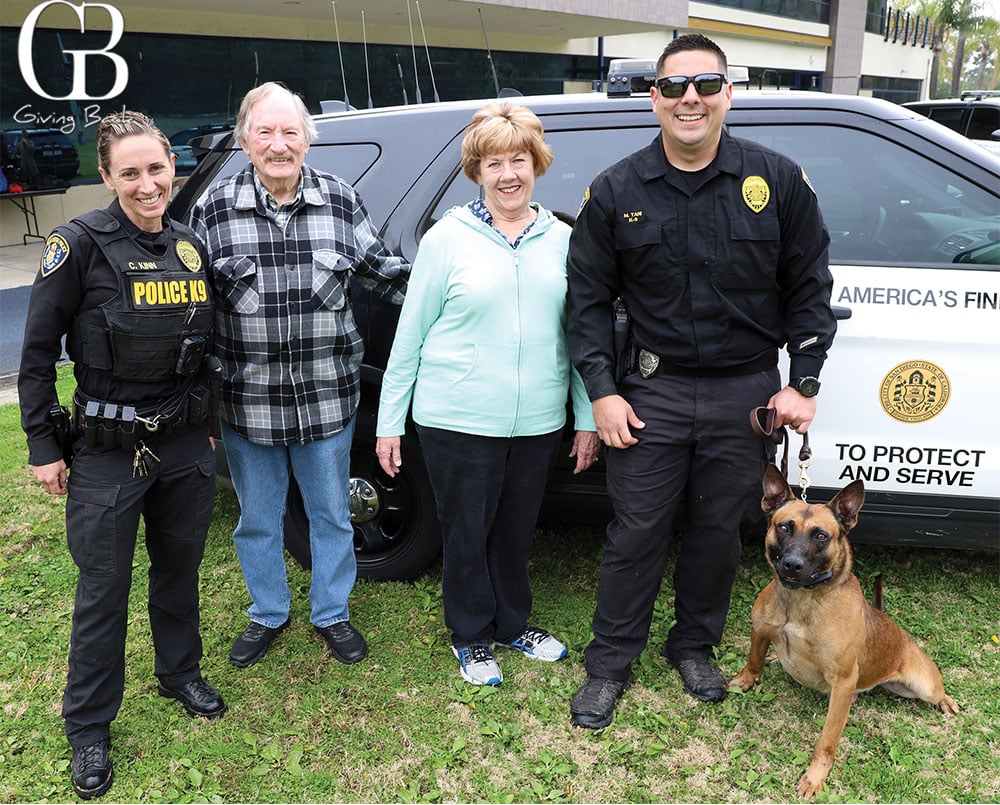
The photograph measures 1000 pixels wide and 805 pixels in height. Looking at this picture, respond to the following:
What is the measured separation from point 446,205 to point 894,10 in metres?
41.7

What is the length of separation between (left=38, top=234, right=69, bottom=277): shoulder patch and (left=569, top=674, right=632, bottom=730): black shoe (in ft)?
6.36

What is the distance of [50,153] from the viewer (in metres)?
10.8

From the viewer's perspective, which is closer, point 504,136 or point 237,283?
point 504,136

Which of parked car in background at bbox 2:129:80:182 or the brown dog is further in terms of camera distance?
parked car in background at bbox 2:129:80:182

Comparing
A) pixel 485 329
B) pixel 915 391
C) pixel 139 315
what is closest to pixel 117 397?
pixel 139 315

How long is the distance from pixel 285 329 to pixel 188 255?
36cm

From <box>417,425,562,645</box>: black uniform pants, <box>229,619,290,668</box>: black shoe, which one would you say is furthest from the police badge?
<box>229,619,290,668</box>: black shoe

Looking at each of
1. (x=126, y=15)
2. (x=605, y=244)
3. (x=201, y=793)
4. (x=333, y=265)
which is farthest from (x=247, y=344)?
(x=126, y=15)

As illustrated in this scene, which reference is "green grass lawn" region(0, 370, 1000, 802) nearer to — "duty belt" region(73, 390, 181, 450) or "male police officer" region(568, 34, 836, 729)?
"male police officer" region(568, 34, 836, 729)

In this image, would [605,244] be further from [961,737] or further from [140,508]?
[961,737]

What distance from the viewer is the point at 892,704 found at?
8.99 feet

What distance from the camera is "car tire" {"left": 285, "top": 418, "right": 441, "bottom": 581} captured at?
3154 mm

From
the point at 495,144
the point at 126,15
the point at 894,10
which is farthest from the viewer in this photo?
the point at 894,10

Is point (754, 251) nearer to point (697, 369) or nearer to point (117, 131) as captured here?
point (697, 369)
